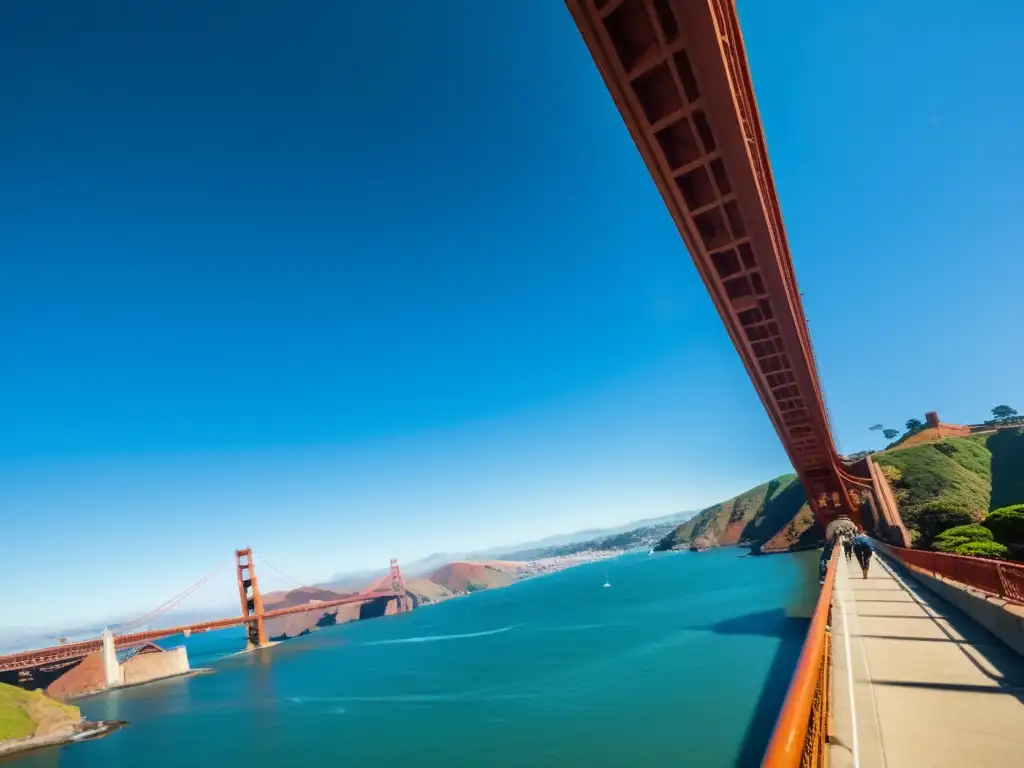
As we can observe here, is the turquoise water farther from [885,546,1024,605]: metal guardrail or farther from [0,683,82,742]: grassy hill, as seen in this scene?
[885,546,1024,605]: metal guardrail

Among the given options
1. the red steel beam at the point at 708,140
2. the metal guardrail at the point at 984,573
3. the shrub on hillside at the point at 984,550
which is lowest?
the shrub on hillside at the point at 984,550

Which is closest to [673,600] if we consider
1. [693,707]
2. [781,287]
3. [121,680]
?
[693,707]

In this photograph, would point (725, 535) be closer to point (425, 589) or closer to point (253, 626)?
point (425, 589)

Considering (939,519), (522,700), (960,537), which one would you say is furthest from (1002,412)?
(522,700)

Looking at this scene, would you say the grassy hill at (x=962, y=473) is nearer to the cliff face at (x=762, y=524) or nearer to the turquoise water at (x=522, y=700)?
the turquoise water at (x=522, y=700)

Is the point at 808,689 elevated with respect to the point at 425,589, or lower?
elevated

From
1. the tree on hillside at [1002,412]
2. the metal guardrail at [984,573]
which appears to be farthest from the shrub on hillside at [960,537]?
the tree on hillside at [1002,412]
